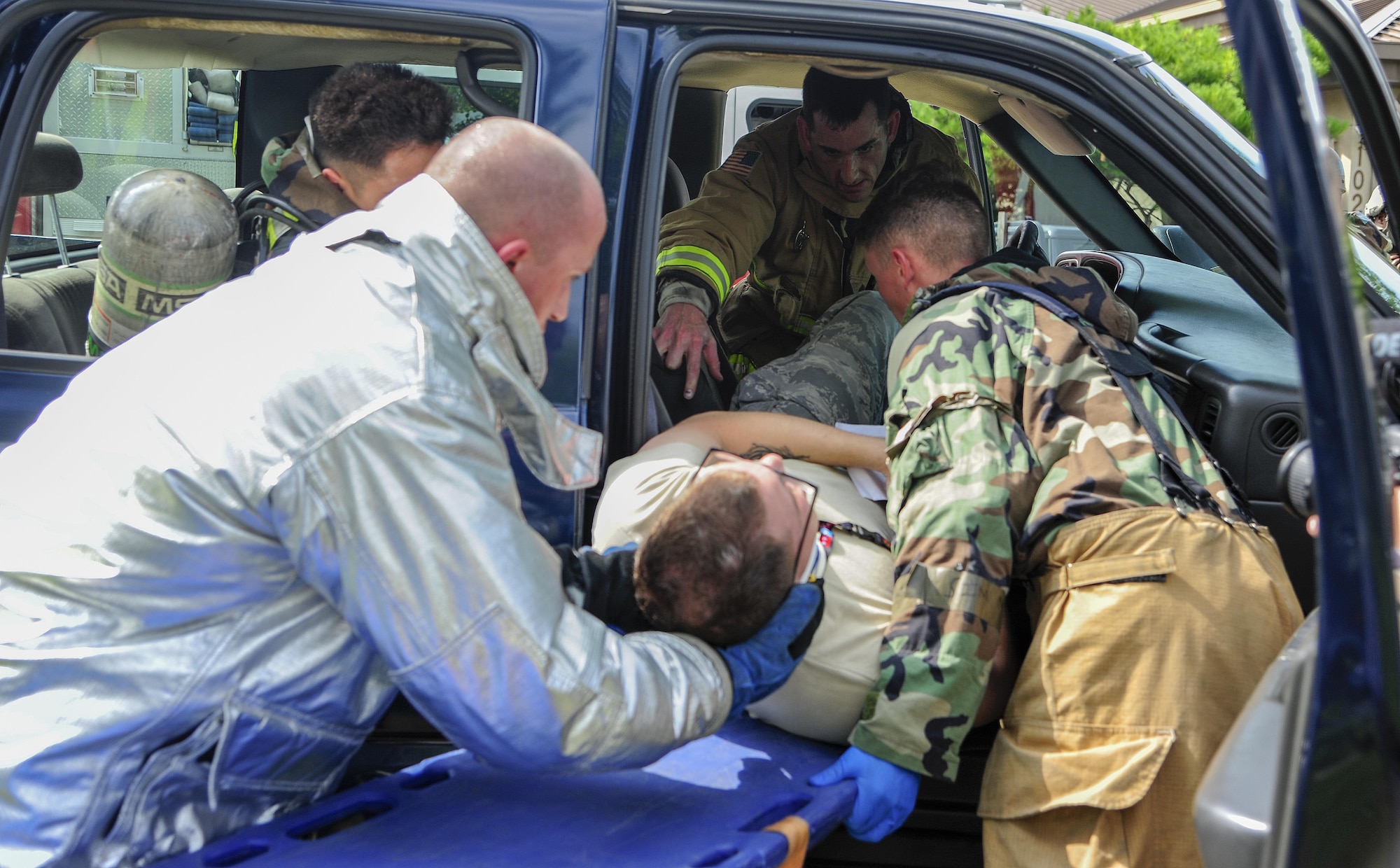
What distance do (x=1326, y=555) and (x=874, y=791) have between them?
2.63ft

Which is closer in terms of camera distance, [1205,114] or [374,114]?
[1205,114]

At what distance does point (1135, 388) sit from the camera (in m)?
1.96

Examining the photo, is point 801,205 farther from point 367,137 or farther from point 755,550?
point 755,550

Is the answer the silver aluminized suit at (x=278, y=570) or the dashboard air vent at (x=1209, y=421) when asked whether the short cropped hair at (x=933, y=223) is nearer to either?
the dashboard air vent at (x=1209, y=421)

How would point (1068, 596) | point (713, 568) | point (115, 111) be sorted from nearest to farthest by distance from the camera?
1. point (713, 568)
2. point (1068, 596)
3. point (115, 111)

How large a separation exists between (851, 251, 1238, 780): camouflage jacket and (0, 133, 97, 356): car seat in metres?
1.42

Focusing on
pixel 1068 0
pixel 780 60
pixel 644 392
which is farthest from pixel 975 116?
pixel 1068 0

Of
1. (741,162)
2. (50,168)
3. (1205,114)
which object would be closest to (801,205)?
(741,162)

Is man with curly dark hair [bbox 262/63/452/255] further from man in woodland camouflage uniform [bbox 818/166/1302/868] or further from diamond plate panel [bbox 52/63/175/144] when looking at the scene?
man in woodland camouflage uniform [bbox 818/166/1302/868]

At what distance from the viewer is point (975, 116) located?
300cm

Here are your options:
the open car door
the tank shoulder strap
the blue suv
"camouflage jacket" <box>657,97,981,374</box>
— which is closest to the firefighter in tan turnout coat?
"camouflage jacket" <box>657,97,981,374</box>

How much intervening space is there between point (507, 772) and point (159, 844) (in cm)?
45

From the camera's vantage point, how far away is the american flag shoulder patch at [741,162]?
3.01 metres

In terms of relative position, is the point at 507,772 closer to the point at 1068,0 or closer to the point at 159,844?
the point at 159,844
